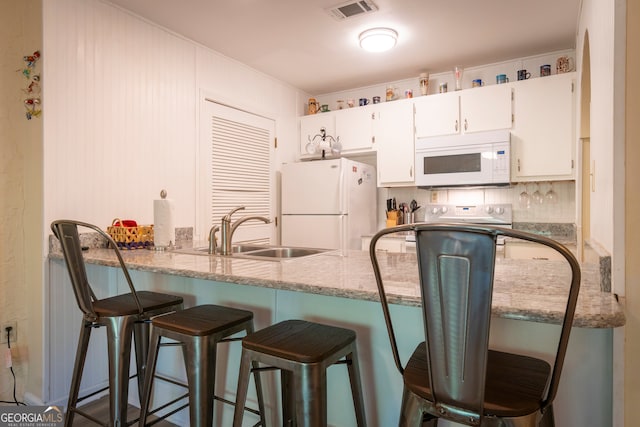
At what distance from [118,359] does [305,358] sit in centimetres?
90

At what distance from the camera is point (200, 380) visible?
1.25 metres

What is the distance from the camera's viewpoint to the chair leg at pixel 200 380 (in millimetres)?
1246

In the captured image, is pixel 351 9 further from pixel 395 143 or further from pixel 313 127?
pixel 313 127

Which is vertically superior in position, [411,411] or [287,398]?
[411,411]

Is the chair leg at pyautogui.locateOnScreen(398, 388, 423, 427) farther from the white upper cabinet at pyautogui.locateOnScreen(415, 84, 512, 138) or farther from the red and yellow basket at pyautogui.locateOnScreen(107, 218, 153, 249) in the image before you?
the white upper cabinet at pyautogui.locateOnScreen(415, 84, 512, 138)

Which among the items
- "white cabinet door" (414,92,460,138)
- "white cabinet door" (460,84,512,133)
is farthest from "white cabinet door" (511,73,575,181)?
"white cabinet door" (414,92,460,138)

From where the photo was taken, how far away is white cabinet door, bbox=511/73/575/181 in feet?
9.41

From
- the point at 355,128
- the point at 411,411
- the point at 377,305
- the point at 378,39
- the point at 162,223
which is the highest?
the point at 378,39

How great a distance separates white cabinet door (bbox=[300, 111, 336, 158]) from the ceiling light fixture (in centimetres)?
113

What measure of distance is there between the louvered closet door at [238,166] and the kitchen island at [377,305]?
1.17 meters

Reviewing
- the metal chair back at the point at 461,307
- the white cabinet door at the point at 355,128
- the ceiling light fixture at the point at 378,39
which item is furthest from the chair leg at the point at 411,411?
the white cabinet door at the point at 355,128

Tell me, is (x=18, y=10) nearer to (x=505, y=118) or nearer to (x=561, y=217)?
(x=505, y=118)

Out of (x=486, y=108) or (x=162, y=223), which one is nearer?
(x=162, y=223)

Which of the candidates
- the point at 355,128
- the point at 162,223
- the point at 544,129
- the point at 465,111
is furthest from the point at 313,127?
the point at 162,223
